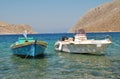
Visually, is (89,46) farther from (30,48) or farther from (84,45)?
(30,48)

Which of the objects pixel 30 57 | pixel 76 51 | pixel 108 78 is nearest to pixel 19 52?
pixel 30 57

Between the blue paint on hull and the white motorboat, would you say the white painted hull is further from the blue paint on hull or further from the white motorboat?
the blue paint on hull

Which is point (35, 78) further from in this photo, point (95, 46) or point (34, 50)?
point (95, 46)

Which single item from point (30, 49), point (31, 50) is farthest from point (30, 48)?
point (31, 50)

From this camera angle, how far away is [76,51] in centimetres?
3681

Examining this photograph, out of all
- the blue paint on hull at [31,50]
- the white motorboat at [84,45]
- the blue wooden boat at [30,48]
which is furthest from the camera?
the white motorboat at [84,45]

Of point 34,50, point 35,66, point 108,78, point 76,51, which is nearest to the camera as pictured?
point 108,78

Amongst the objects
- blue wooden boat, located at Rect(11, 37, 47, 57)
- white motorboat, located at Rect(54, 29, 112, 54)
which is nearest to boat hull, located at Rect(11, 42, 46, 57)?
blue wooden boat, located at Rect(11, 37, 47, 57)

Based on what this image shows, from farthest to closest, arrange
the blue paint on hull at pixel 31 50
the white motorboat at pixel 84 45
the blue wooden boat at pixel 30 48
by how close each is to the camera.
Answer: the white motorboat at pixel 84 45
the blue paint on hull at pixel 31 50
the blue wooden boat at pixel 30 48

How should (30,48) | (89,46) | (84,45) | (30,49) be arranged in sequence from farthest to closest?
(84,45)
(89,46)
(30,49)
(30,48)

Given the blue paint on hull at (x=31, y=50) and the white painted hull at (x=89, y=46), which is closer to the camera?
the blue paint on hull at (x=31, y=50)

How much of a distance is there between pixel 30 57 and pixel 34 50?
1191mm

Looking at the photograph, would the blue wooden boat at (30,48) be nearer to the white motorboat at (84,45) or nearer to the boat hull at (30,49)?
the boat hull at (30,49)

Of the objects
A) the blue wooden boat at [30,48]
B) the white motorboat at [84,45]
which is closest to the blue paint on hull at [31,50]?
the blue wooden boat at [30,48]
